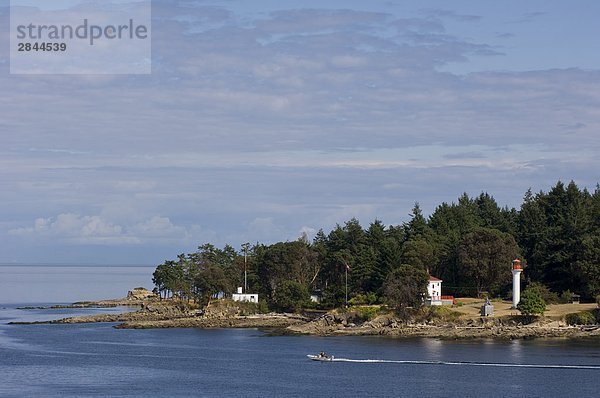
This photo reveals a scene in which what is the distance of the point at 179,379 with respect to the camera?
238 feet

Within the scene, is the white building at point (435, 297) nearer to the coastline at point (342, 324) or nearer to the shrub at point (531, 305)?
the coastline at point (342, 324)

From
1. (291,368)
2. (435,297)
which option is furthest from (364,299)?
(291,368)

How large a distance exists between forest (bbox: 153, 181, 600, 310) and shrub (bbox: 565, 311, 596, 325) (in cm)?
818

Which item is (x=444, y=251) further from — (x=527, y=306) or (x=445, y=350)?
(x=445, y=350)

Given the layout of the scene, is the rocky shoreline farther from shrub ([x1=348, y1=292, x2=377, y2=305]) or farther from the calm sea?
shrub ([x1=348, y1=292, x2=377, y2=305])

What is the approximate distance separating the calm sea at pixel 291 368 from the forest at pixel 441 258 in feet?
59.5

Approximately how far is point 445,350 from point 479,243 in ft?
A: 104

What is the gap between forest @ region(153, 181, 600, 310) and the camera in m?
112

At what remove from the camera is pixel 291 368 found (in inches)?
3019

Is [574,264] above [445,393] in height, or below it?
above

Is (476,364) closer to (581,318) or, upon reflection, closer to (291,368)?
(291,368)

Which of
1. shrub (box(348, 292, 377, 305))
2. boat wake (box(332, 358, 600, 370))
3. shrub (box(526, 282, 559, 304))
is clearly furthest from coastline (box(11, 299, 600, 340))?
boat wake (box(332, 358, 600, 370))

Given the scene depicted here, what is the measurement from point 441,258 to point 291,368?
5293cm

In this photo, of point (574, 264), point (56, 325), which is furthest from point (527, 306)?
point (56, 325)
